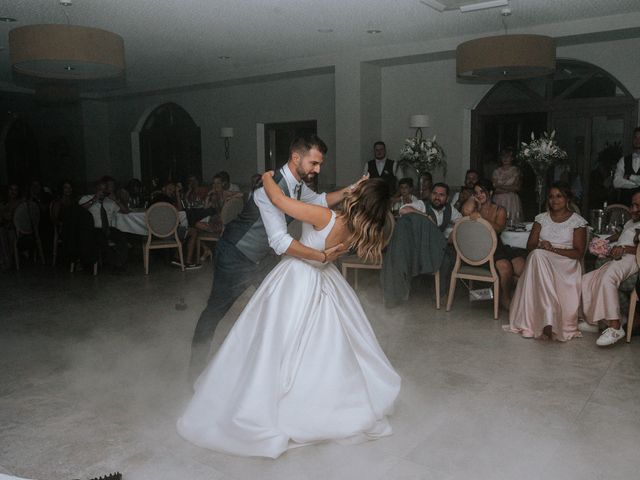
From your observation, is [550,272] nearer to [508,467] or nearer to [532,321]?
[532,321]

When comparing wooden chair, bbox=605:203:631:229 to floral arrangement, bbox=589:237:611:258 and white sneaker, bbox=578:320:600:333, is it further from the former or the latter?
white sneaker, bbox=578:320:600:333

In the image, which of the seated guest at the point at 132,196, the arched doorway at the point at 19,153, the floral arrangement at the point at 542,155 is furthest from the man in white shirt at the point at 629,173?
the arched doorway at the point at 19,153

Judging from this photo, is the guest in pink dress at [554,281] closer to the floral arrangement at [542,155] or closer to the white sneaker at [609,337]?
the white sneaker at [609,337]

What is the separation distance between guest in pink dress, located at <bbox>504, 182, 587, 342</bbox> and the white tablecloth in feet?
15.4

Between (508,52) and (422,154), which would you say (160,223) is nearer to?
(422,154)

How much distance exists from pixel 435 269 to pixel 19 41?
3.94 meters

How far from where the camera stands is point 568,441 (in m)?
2.78

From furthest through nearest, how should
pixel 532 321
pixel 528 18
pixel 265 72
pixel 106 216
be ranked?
pixel 265 72 < pixel 106 216 < pixel 528 18 < pixel 532 321

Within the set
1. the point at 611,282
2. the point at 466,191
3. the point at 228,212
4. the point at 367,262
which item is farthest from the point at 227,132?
the point at 611,282

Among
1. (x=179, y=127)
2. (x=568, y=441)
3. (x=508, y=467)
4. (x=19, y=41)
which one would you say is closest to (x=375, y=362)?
(x=508, y=467)

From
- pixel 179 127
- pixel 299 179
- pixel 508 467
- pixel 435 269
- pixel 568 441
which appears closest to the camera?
pixel 508 467

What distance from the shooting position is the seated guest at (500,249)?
5188 millimetres

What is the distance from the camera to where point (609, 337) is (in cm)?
421

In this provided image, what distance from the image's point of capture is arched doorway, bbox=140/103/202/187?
40.4ft
